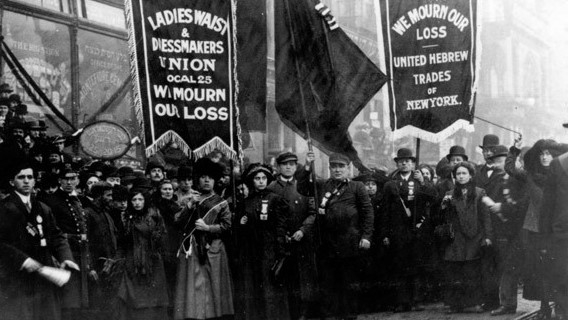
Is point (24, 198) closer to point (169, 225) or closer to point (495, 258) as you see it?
point (169, 225)

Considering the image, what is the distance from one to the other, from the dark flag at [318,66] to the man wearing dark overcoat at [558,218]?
8.88 feet

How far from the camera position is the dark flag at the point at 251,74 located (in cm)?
907

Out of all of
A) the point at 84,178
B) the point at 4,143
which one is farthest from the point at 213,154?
the point at 4,143

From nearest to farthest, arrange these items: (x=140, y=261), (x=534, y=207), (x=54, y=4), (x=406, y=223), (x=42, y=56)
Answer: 1. (x=140, y=261)
2. (x=534, y=207)
3. (x=406, y=223)
4. (x=42, y=56)
5. (x=54, y=4)

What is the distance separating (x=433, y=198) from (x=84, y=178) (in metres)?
4.40

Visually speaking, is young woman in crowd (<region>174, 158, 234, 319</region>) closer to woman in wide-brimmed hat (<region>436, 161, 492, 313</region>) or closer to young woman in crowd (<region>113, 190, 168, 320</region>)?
young woman in crowd (<region>113, 190, 168, 320</region>)

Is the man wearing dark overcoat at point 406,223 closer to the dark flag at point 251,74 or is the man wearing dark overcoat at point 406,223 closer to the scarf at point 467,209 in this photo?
the scarf at point 467,209

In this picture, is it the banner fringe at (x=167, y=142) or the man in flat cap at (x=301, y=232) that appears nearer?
the banner fringe at (x=167, y=142)

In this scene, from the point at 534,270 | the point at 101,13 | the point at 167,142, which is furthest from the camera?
A: the point at 101,13

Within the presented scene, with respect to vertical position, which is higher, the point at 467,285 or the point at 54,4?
the point at 54,4

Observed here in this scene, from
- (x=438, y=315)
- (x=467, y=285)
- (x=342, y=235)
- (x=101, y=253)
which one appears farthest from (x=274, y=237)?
(x=467, y=285)

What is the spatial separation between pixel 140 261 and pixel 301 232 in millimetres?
1802

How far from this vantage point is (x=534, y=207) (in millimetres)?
9211

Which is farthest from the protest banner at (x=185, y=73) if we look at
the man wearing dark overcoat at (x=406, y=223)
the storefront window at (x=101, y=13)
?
the storefront window at (x=101, y=13)
